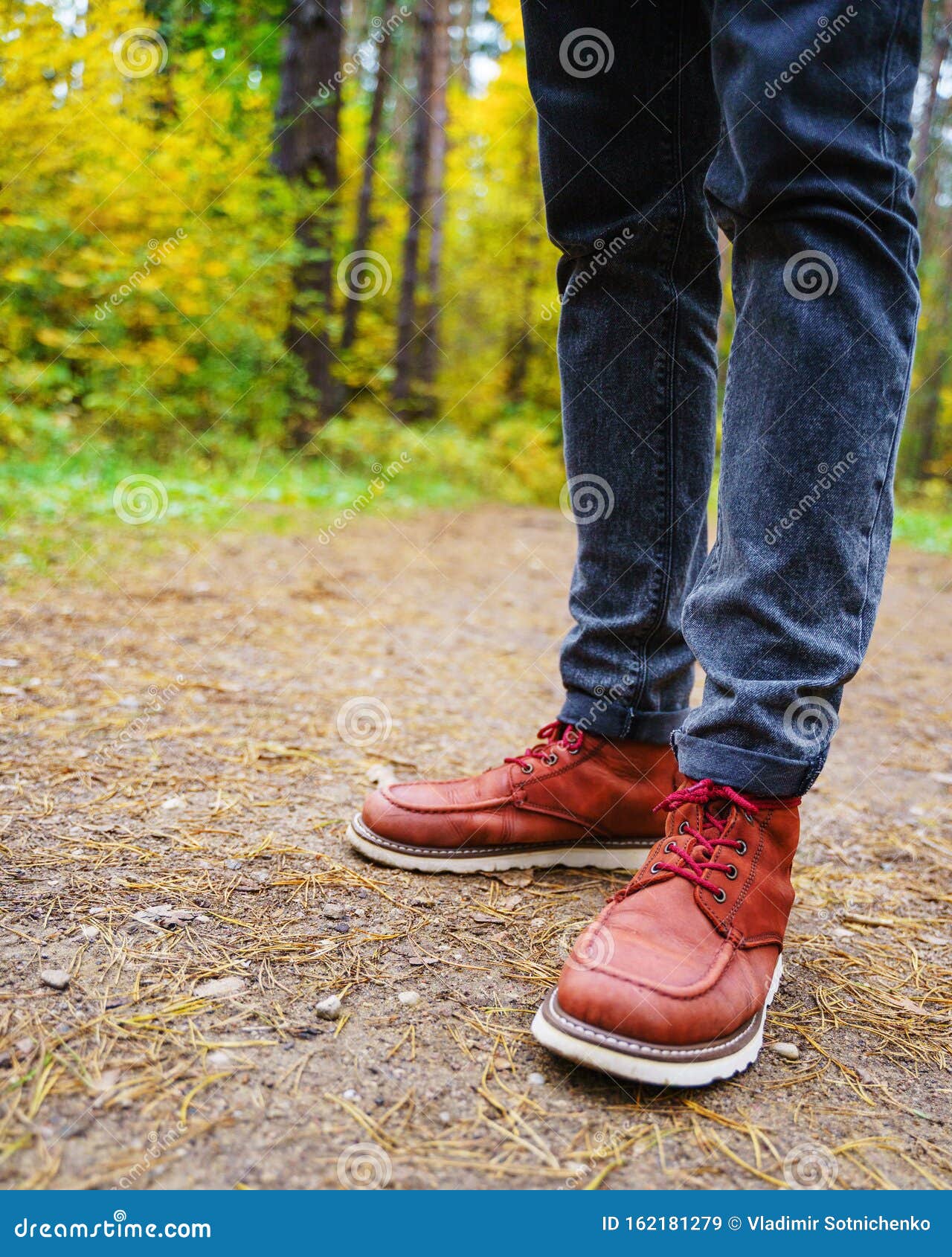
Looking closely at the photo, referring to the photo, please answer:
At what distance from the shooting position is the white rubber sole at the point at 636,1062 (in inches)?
34.4

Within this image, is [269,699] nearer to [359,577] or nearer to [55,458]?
[359,577]

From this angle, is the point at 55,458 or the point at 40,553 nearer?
the point at 40,553

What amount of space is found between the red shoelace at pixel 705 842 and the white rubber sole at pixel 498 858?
0.96ft

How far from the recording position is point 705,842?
3.38 feet

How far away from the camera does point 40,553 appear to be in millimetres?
3436

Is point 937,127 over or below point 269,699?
over

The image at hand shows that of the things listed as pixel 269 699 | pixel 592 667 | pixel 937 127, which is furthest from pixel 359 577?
pixel 937 127

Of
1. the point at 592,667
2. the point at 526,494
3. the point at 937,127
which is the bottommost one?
the point at 526,494

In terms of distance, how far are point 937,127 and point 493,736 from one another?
56.0 feet
